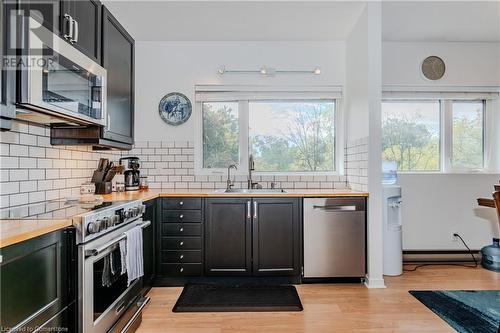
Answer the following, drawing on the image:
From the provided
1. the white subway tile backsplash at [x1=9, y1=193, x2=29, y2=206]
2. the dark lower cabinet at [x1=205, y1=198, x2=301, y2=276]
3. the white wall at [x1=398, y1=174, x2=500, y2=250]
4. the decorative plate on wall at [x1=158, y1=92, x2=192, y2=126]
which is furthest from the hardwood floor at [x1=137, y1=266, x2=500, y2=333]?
the decorative plate on wall at [x1=158, y1=92, x2=192, y2=126]

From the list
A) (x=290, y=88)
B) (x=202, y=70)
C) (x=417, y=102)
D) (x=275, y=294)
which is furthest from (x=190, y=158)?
(x=417, y=102)

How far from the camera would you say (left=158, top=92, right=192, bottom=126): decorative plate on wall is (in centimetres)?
365

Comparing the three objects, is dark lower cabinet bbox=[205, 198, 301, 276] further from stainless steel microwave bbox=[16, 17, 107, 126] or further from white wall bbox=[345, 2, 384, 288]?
stainless steel microwave bbox=[16, 17, 107, 126]

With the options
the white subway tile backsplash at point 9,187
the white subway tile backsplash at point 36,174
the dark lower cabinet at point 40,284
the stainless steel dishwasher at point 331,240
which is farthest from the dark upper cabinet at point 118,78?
the stainless steel dishwasher at point 331,240

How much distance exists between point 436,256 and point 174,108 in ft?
11.4

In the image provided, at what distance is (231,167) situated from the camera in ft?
12.0

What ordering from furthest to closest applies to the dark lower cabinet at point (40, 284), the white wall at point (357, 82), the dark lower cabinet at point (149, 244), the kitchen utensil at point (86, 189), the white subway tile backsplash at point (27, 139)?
the white wall at point (357, 82) → the dark lower cabinet at point (149, 244) → the kitchen utensil at point (86, 189) → the white subway tile backsplash at point (27, 139) → the dark lower cabinet at point (40, 284)

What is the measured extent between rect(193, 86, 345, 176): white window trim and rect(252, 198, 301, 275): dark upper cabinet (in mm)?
Result: 752

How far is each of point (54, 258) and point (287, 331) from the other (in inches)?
60.6

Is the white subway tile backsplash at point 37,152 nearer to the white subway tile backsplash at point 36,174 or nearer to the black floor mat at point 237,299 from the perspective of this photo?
the white subway tile backsplash at point 36,174

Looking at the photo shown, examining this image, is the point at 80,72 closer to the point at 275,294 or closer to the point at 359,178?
the point at 275,294

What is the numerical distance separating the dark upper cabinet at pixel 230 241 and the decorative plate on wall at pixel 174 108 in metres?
1.19

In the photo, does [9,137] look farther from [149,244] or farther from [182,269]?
[182,269]

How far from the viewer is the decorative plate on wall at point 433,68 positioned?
3779 millimetres
